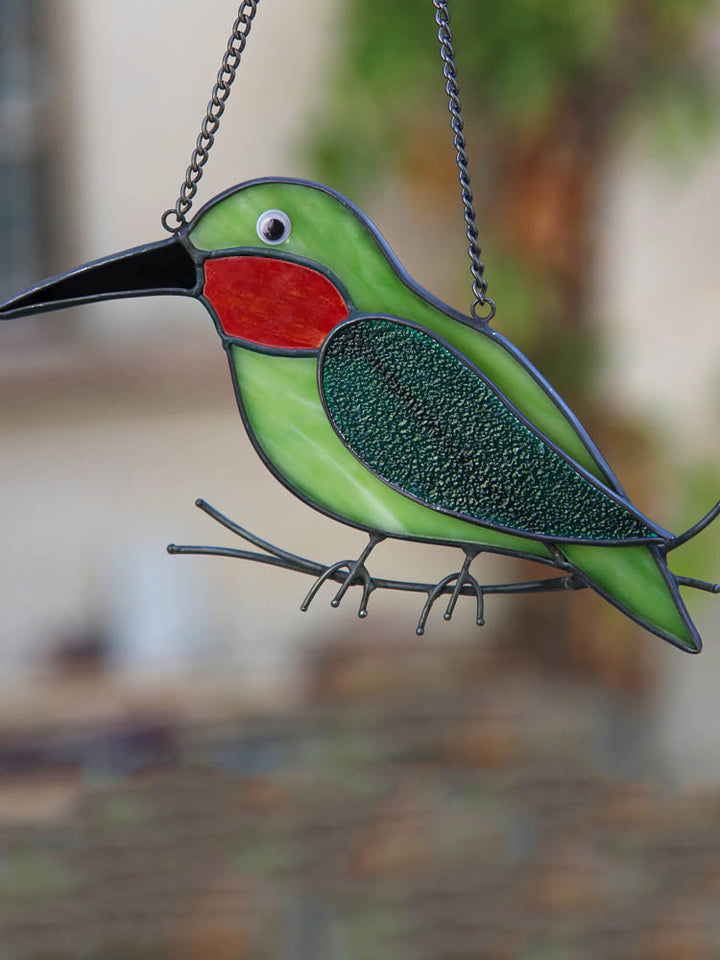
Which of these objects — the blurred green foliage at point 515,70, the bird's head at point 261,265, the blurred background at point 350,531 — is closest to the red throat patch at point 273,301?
the bird's head at point 261,265

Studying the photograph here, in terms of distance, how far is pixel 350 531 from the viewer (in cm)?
256

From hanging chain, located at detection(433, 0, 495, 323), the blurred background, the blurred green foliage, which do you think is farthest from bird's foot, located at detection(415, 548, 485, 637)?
the blurred green foliage

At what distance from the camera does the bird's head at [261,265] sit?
0.62 metres

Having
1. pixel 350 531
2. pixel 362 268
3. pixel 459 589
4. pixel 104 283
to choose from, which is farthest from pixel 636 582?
pixel 350 531

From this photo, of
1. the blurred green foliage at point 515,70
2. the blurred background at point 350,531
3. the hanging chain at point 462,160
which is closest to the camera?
the hanging chain at point 462,160

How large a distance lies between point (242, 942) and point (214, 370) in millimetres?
1143

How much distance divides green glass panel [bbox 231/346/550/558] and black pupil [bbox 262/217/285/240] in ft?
0.22

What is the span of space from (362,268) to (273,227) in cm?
5

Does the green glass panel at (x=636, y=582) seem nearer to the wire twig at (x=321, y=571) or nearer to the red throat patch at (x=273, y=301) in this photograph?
the wire twig at (x=321, y=571)

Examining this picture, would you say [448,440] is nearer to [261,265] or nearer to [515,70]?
[261,265]

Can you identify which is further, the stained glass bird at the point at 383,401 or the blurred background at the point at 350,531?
the blurred background at the point at 350,531

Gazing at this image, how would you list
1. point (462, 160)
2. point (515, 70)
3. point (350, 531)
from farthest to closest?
point (350, 531)
point (515, 70)
point (462, 160)

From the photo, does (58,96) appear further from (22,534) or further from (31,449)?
(22,534)

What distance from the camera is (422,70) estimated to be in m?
2.26
